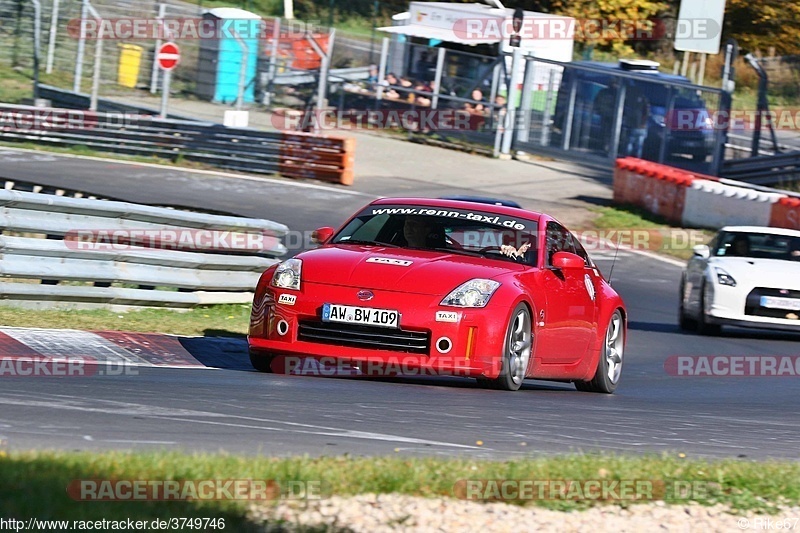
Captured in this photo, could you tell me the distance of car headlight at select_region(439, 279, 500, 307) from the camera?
28.2 feet

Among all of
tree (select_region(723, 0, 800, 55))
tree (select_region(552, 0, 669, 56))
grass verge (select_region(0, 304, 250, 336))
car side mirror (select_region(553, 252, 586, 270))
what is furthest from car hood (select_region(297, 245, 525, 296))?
tree (select_region(723, 0, 800, 55))

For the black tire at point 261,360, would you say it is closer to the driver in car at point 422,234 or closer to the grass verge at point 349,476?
the driver in car at point 422,234

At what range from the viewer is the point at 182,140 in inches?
1038

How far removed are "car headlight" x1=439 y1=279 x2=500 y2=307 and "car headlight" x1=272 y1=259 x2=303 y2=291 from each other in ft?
3.31

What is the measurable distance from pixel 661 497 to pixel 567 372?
4.43m

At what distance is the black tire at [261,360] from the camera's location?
9.07 meters

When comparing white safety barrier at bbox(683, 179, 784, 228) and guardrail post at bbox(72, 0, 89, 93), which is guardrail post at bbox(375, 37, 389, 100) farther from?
white safety barrier at bbox(683, 179, 784, 228)

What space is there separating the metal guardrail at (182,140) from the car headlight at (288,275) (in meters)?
17.2

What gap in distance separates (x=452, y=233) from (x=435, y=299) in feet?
Answer: 4.00

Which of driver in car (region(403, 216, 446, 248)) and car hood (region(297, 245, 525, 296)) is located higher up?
driver in car (region(403, 216, 446, 248))

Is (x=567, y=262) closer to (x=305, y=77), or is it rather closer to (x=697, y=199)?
(x=697, y=199)

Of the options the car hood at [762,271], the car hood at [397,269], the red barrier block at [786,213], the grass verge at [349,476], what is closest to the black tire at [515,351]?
the car hood at [397,269]

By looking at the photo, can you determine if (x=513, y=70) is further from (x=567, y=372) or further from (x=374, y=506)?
(x=374, y=506)

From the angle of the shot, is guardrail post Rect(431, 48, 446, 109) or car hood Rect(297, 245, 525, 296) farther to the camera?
guardrail post Rect(431, 48, 446, 109)
